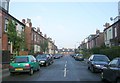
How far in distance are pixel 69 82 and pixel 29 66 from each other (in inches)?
212

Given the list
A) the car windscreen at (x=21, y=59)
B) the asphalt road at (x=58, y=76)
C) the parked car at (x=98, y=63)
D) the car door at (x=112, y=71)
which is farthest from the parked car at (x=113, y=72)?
the car windscreen at (x=21, y=59)

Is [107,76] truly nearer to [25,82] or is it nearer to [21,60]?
[25,82]

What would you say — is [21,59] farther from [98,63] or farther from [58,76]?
[98,63]

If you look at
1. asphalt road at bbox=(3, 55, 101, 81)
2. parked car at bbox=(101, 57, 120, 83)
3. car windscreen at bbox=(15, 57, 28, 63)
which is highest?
car windscreen at bbox=(15, 57, 28, 63)

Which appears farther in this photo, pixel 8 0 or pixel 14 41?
pixel 8 0

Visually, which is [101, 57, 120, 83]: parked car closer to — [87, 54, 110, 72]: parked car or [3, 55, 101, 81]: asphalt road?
[3, 55, 101, 81]: asphalt road

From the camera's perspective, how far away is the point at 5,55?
2981 centimetres

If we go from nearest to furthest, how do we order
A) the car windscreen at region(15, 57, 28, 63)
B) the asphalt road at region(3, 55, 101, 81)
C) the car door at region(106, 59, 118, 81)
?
the car door at region(106, 59, 118, 81), the asphalt road at region(3, 55, 101, 81), the car windscreen at region(15, 57, 28, 63)

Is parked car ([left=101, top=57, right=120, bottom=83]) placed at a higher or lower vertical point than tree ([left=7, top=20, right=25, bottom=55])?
lower

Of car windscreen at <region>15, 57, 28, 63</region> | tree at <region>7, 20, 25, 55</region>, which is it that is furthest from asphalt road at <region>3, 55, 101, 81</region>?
tree at <region>7, 20, 25, 55</region>

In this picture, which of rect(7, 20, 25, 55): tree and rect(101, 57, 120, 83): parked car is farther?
rect(7, 20, 25, 55): tree

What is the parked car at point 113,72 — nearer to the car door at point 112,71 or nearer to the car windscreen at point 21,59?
the car door at point 112,71

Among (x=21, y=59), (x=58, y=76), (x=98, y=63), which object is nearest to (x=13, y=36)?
(x=21, y=59)

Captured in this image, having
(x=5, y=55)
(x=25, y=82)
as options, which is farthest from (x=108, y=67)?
(x=5, y=55)
